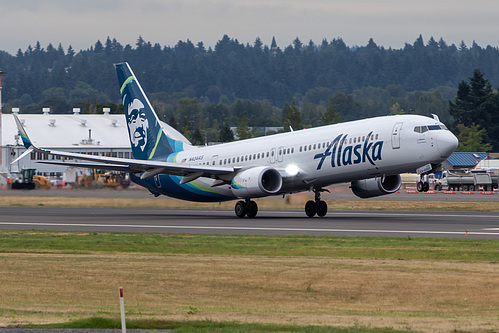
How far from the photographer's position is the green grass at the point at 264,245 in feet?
92.4

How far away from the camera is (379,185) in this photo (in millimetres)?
47000

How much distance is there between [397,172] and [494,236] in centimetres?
1008

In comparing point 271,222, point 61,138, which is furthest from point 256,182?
point 61,138

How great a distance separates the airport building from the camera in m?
120

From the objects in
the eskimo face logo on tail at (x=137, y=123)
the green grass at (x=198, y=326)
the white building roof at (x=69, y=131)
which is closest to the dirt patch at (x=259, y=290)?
the green grass at (x=198, y=326)

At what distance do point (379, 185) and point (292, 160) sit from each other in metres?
4.73

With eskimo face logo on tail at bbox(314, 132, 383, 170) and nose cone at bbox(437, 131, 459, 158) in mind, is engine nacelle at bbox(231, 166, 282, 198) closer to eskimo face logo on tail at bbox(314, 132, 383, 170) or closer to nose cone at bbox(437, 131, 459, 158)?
eskimo face logo on tail at bbox(314, 132, 383, 170)

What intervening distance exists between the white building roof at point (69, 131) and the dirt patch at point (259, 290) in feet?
330

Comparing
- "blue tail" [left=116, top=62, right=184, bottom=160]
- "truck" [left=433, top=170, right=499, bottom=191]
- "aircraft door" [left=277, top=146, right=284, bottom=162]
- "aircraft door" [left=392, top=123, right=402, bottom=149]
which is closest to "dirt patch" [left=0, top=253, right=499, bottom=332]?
"aircraft door" [left=392, top=123, right=402, bottom=149]

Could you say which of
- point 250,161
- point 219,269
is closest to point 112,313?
point 219,269

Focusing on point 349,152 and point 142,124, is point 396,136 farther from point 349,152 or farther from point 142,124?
point 142,124

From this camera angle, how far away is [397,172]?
43.5 meters

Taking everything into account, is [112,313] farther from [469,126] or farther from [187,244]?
[469,126]

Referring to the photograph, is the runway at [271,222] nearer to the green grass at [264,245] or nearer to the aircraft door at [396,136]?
the green grass at [264,245]
